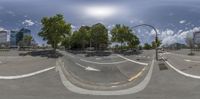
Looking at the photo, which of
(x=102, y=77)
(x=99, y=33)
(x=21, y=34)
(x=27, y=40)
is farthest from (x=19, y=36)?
(x=102, y=77)

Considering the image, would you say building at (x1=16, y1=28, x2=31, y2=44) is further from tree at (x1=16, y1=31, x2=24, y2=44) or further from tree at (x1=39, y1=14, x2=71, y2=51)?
tree at (x1=39, y1=14, x2=71, y2=51)

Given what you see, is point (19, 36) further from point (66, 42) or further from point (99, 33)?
point (99, 33)

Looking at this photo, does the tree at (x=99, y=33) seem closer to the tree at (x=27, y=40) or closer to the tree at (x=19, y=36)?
the tree at (x=27, y=40)

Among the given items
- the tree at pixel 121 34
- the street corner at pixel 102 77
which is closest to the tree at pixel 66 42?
the tree at pixel 121 34

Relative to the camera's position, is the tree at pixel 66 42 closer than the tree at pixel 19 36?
Yes

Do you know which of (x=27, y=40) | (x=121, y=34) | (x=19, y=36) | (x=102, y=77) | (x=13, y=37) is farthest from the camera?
(x=19, y=36)

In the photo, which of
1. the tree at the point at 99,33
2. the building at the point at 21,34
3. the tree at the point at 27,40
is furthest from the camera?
the building at the point at 21,34

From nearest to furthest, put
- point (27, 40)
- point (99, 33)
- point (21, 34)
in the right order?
point (99, 33) → point (27, 40) → point (21, 34)

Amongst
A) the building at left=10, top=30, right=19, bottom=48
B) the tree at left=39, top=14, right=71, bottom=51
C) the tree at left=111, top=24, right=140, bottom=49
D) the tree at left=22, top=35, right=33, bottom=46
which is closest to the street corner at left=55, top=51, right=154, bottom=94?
the tree at left=39, top=14, right=71, bottom=51

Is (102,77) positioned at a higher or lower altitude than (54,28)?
lower
